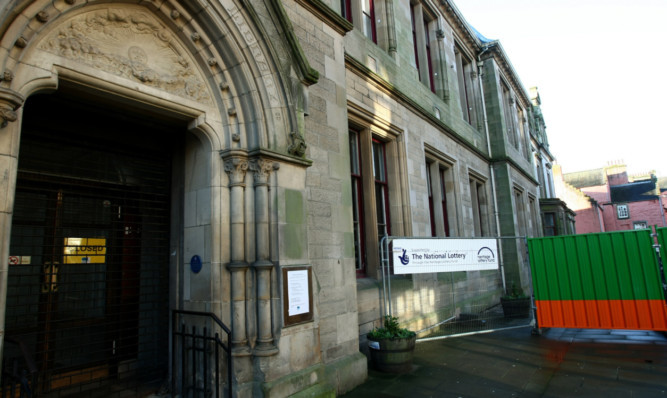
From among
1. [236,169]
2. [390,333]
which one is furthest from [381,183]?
[236,169]

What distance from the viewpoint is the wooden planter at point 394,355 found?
6148 millimetres

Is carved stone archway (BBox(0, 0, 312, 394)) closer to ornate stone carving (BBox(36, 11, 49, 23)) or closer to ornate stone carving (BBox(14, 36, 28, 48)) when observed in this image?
ornate stone carving (BBox(36, 11, 49, 23))

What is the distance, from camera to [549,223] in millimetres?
23750

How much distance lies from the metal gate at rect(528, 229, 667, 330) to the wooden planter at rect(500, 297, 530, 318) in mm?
2678

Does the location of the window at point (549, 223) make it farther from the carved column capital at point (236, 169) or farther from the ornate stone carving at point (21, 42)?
the ornate stone carving at point (21, 42)

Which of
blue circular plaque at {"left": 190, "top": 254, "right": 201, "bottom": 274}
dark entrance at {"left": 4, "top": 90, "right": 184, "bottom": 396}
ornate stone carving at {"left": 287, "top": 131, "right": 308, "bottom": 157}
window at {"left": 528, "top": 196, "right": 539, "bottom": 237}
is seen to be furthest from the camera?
window at {"left": 528, "top": 196, "right": 539, "bottom": 237}

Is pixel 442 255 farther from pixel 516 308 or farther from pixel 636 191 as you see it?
pixel 636 191

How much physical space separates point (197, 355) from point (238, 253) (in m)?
1.27

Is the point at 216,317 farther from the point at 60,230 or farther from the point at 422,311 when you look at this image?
the point at 422,311

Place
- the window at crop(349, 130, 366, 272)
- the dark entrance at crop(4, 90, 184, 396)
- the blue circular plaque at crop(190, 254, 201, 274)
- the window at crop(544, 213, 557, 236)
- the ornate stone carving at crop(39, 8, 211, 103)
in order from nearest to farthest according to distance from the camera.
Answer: the ornate stone carving at crop(39, 8, 211, 103), the dark entrance at crop(4, 90, 184, 396), the blue circular plaque at crop(190, 254, 201, 274), the window at crop(349, 130, 366, 272), the window at crop(544, 213, 557, 236)

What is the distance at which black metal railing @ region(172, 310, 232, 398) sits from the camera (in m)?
4.18

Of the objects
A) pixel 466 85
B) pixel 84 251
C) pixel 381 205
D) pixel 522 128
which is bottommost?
pixel 84 251

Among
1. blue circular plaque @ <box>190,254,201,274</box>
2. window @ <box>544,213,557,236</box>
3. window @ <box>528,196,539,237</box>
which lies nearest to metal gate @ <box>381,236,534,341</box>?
blue circular plaque @ <box>190,254,201,274</box>

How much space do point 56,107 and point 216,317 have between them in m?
2.92
